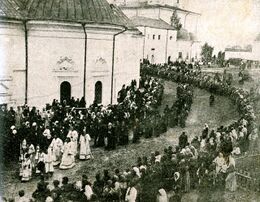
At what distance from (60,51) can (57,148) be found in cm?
316

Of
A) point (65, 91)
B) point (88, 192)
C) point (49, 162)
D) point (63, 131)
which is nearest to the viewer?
point (88, 192)

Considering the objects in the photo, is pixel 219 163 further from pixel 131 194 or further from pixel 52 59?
pixel 52 59

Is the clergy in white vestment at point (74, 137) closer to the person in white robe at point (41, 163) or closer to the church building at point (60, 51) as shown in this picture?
the person in white robe at point (41, 163)

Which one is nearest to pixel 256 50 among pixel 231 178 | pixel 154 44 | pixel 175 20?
pixel 231 178

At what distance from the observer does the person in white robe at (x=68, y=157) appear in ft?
25.5

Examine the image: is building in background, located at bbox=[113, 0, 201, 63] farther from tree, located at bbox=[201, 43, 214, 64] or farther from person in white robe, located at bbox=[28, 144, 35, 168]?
person in white robe, located at bbox=[28, 144, 35, 168]

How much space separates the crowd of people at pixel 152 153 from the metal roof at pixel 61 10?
2204 millimetres

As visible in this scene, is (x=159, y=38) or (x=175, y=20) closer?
(x=175, y=20)

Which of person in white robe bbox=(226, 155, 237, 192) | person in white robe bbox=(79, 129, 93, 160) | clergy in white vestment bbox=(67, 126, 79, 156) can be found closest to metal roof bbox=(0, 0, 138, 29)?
clergy in white vestment bbox=(67, 126, 79, 156)

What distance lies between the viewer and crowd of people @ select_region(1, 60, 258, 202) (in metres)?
5.98

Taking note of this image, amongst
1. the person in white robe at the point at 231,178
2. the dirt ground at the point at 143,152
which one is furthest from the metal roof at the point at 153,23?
the person in white robe at the point at 231,178

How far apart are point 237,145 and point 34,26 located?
5.29 m

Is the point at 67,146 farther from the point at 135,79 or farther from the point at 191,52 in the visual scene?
the point at 191,52

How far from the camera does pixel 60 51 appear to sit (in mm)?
10172
